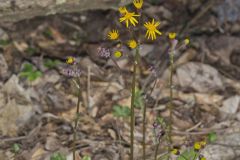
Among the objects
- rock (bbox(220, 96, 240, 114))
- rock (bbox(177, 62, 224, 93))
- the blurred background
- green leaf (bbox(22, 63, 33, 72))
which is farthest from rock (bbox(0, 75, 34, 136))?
rock (bbox(220, 96, 240, 114))

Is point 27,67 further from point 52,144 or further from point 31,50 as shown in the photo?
point 52,144

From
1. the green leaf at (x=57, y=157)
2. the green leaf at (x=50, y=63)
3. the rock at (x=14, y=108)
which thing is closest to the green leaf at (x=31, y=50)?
the green leaf at (x=50, y=63)

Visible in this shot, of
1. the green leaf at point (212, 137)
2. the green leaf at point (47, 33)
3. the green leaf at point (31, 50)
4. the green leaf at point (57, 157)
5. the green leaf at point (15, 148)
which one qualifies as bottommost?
the green leaf at point (57, 157)

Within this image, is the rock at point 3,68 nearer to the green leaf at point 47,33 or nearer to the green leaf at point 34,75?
the green leaf at point 34,75

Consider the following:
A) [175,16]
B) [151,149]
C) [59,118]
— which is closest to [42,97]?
[59,118]

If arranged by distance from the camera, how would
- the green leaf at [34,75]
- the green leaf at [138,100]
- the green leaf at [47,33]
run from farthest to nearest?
the green leaf at [47,33]
the green leaf at [34,75]
the green leaf at [138,100]

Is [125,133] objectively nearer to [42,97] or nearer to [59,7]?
[42,97]

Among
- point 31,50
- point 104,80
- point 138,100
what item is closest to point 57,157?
point 138,100
